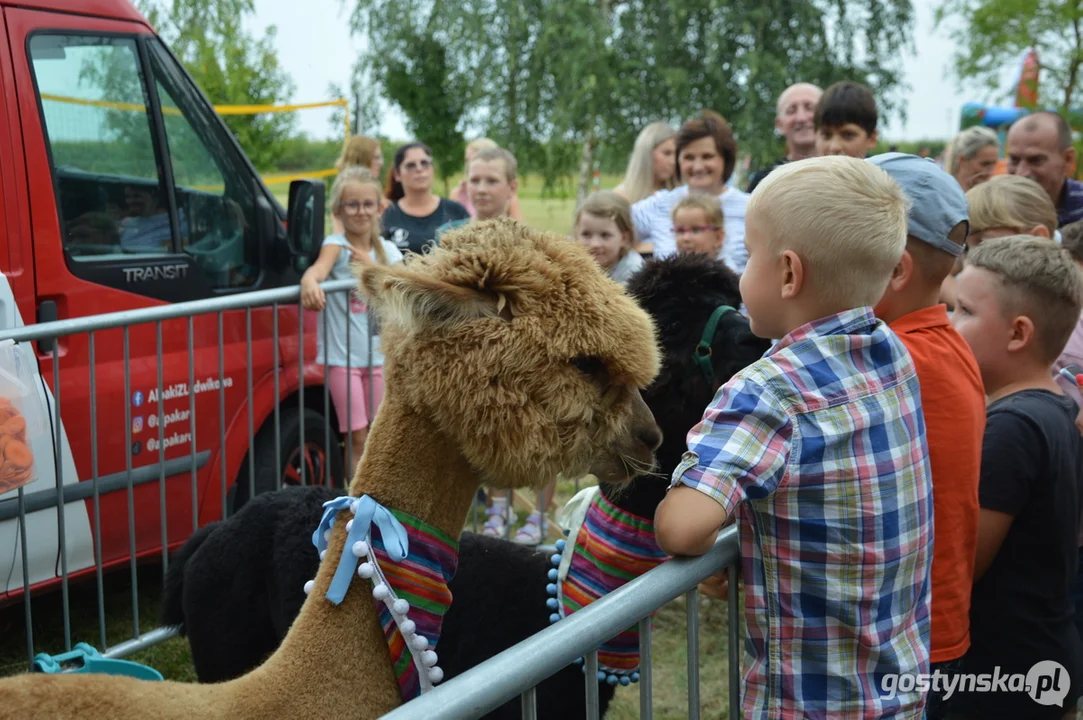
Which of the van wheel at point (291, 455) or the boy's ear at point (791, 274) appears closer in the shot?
the boy's ear at point (791, 274)

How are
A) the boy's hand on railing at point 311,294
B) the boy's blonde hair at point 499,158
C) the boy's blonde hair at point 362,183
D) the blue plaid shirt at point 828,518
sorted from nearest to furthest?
the blue plaid shirt at point 828,518 < the boy's hand on railing at point 311,294 < the boy's blonde hair at point 362,183 < the boy's blonde hair at point 499,158

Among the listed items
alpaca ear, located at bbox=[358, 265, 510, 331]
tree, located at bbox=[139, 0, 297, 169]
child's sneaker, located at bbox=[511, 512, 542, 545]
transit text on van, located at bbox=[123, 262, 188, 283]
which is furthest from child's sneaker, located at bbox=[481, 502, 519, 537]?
tree, located at bbox=[139, 0, 297, 169]

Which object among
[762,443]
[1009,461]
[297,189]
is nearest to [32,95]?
[297,189]

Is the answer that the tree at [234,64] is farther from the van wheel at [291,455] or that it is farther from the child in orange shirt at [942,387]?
the child in orange shirt at [942,387]

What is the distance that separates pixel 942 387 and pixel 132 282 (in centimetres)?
313

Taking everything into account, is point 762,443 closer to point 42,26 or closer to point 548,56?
point 42,26

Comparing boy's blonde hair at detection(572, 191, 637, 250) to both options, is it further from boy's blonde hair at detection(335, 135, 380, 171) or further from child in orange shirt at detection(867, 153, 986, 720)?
boy's blonde hair at detection(335, 135, 380, 171)

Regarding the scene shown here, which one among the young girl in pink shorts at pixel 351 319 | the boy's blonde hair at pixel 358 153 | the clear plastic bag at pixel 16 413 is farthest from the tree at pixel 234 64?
the clear plastic bag at pixel 16 413

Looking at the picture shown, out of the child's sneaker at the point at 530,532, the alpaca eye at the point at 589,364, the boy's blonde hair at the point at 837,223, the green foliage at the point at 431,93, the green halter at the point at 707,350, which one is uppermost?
the green foliage at the point at 431,93

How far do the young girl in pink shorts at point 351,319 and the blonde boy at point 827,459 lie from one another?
282 centimetres

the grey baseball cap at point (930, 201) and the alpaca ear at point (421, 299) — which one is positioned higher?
the grey baseball cap at point (930, 201)

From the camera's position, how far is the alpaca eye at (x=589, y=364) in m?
1.83

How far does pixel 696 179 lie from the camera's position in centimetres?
533

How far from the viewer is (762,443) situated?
156 centimetres
